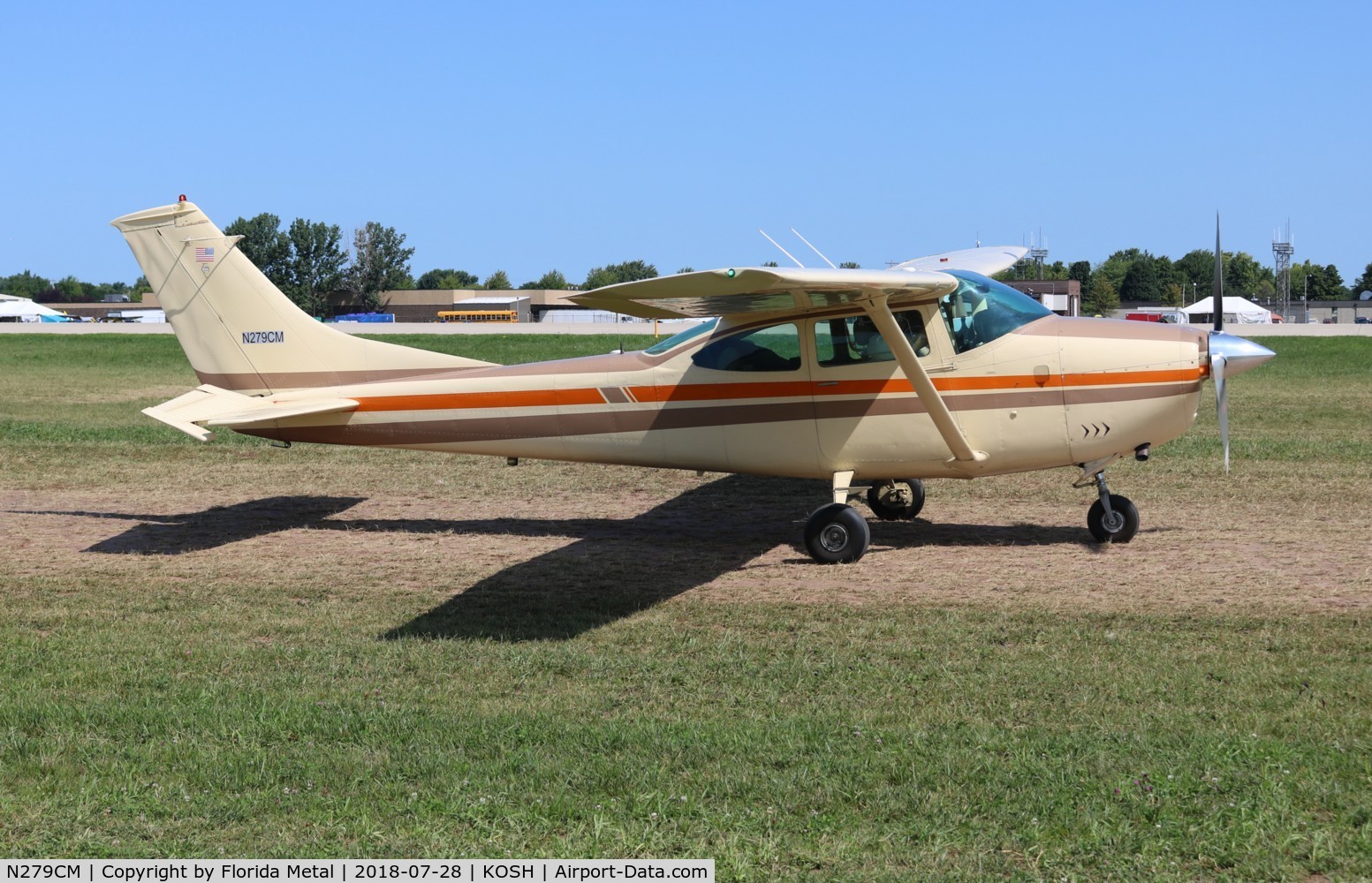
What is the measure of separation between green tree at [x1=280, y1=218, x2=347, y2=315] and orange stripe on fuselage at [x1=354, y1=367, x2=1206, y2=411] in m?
115

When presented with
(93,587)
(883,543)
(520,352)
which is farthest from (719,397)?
(520,352)

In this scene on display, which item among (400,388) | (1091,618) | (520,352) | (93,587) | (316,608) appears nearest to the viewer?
(1091,618)

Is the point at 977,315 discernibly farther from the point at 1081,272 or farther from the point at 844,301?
the point at 1081,272

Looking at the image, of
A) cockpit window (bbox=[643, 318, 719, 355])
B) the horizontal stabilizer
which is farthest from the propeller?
the horizontal stabilizer

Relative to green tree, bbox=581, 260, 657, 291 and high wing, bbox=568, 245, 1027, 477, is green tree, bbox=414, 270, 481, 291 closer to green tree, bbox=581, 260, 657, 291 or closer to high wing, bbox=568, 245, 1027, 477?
green tree, bbox=581, 260, 657, 291

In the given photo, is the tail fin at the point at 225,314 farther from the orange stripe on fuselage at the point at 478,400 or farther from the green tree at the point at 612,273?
the green tree at the point at 612,273

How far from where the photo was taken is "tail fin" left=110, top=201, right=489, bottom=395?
1254cm

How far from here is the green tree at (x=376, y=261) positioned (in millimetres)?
132375

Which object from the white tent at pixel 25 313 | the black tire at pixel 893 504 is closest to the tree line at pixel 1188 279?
the white tent at pixel 25 313

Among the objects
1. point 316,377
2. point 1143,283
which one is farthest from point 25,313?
point 1143,283

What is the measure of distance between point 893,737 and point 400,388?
291 inches

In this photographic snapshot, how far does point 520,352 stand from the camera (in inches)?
1790

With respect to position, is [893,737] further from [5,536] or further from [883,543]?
[5,536]

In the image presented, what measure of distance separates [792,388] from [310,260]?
4739 inches
